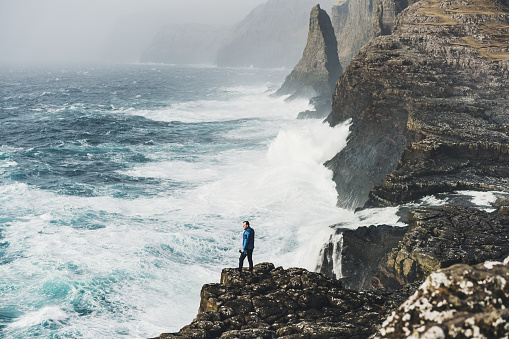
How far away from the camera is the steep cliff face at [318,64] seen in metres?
94.0

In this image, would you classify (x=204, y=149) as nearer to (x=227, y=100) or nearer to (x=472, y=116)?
(x=472, y=116)

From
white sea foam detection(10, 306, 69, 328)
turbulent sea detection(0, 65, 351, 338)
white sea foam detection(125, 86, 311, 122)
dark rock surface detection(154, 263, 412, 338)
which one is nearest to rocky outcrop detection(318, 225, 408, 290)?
turbulent sea detection(0, 65, 351, 338)

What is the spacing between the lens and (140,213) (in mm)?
35688

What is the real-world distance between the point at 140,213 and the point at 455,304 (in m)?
31.0

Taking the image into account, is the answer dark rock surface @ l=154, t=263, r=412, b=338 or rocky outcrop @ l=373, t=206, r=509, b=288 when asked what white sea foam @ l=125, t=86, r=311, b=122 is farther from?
dark rock surface @ l=154, t=263, r=412, b=338

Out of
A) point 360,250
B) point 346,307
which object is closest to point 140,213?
point 360,250

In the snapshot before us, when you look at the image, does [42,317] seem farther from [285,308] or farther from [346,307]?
[346,307]

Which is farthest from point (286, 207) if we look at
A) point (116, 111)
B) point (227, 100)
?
point (227, 100)

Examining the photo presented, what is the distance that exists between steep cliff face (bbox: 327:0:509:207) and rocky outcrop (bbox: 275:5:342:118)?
40375 millimetres

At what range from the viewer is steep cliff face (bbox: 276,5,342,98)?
9404cm

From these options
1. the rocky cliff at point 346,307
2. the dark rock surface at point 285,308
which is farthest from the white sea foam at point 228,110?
the rocky cliff at point 346,307

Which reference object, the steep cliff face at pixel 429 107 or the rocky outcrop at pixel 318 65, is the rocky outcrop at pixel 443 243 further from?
the rocky outcrop at pixel 318 65

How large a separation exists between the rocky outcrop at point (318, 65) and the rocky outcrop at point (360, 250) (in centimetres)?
6845

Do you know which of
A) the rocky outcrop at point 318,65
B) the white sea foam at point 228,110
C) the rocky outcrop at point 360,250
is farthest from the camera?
the rocky outcrop at point 318,65
